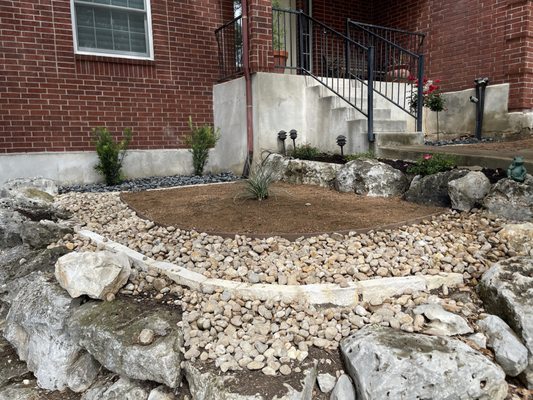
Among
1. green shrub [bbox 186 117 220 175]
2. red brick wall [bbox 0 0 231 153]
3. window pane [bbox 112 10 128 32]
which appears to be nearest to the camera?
red brick wall [bbox 0 0 231 153]

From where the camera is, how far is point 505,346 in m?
2.08

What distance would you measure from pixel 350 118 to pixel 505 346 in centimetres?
387

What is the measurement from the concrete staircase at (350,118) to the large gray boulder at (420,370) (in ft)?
11.2

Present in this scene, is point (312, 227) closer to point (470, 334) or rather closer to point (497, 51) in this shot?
point (470, 334)

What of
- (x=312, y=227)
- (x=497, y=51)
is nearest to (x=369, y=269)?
(x=312, y=227)

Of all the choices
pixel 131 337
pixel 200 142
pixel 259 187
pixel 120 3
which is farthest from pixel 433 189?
pixel 120 3

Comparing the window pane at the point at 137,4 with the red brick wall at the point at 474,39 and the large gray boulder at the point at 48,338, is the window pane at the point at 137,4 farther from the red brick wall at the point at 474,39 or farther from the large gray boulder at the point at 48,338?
the red brick wall at the point at 474,39

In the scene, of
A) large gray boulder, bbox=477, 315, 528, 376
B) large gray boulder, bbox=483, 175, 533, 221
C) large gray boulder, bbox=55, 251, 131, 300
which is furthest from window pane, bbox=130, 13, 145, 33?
large gray boulder, bbox=477, 315, 528, 376

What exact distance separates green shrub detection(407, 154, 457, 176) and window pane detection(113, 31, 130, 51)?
13.6 ft

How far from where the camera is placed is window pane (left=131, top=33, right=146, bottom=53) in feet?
19.4

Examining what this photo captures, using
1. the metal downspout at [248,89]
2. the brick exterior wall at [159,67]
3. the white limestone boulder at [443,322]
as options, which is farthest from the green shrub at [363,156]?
the white limestone boulder at [443,322]

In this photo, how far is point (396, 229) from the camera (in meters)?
3.12

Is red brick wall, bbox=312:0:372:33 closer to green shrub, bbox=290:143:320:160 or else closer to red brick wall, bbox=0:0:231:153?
red brick wall, bbox=0:0:231:153

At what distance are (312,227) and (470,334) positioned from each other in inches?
49.6
